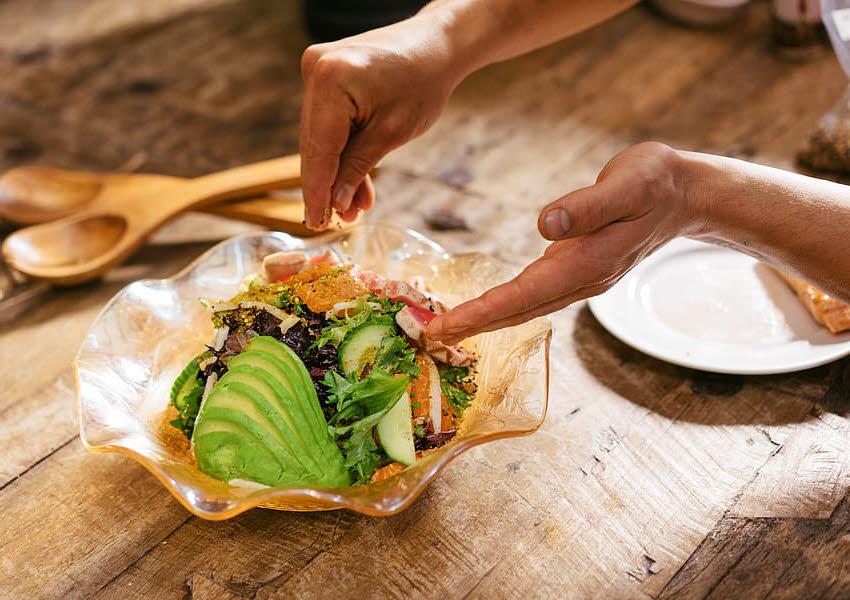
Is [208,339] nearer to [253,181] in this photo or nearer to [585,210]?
[253,181]

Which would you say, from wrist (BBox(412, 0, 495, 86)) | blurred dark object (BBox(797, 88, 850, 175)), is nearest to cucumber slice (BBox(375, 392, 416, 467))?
wrist (BBox(412, 0, 495, 86))

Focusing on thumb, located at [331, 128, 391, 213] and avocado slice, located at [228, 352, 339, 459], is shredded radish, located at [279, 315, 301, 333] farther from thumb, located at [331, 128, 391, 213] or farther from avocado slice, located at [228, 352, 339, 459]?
thumb, located at [331, 128, 391, 213]

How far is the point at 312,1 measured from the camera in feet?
9.47

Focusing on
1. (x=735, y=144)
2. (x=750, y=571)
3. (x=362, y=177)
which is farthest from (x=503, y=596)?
(x=735, y=144)

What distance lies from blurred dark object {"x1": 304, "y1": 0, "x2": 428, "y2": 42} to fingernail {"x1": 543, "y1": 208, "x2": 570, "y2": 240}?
1.76m

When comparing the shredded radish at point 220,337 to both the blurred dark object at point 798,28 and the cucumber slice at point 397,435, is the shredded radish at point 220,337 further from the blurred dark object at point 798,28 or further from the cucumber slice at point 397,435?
the blurred dark object at point 798,28

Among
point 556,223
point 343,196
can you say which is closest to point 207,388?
point 343,196

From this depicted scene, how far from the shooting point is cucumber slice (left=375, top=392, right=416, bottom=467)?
123cm

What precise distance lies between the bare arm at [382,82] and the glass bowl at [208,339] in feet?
0.43

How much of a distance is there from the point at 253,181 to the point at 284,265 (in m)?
0.60

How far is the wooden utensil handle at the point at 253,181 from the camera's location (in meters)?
2.04

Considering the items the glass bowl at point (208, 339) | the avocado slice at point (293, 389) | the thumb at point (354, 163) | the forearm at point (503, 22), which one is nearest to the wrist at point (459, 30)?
the forearm at point (503, 22)

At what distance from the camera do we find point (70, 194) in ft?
7.24

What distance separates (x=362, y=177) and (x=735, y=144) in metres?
1.14
